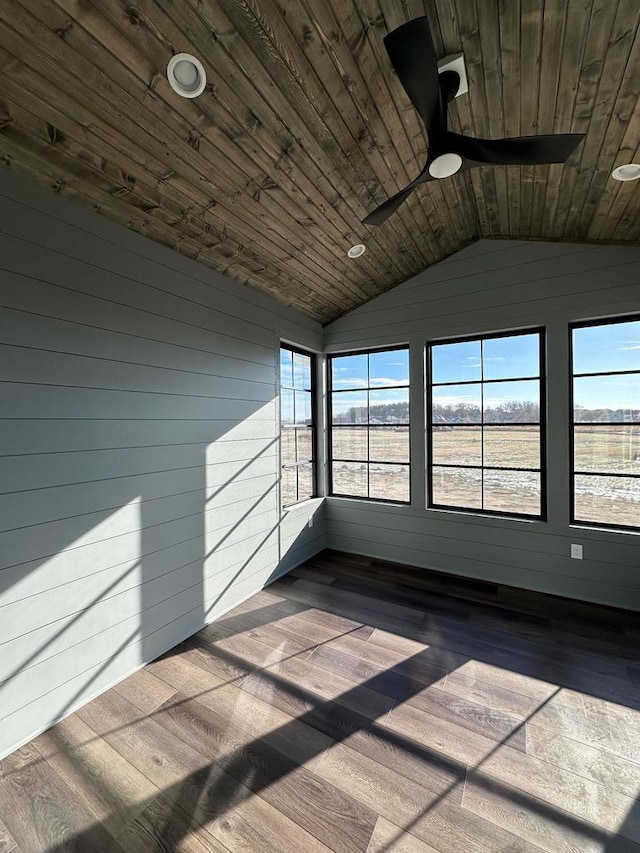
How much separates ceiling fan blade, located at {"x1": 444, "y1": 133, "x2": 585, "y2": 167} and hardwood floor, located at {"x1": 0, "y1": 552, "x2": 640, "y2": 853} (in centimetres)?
270

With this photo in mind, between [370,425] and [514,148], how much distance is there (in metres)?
2.99

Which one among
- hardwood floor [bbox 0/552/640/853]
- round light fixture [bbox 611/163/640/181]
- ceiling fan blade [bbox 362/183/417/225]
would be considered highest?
round light fixture [bbox 611/163/640/181]

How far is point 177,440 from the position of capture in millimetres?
2643

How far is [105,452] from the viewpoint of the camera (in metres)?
2.19

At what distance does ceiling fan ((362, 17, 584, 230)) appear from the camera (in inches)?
51.1

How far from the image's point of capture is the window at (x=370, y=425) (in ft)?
13.5

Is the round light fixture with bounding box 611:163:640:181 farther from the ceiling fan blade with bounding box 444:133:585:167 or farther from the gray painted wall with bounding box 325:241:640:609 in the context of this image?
the ceiling fan blade with bounding box 444:133:585:167

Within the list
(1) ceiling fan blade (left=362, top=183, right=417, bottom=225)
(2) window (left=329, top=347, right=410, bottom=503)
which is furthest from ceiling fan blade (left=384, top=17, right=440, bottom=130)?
(2) window (left=329, top=347, right=410, bottom=503)

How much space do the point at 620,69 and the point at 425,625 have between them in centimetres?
340

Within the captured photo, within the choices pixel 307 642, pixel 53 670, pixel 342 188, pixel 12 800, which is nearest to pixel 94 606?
pixel 53 670

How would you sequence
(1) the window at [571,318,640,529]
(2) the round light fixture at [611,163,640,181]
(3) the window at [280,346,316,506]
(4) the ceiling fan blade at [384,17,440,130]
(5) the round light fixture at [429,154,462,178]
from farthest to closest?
(3) the window at [280,346,316,506], (1) the window at [571,318,640,529], (2) the round light fixture at [611,163,640,181], (5) the round light fixture at [429,154,462,178], (4) the ceiling fan blade at [384,17,440,130]

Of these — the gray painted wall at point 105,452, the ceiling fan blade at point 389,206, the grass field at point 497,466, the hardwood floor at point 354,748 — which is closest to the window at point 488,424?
the grass field at point 497,466

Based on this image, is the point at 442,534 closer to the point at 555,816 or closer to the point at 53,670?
the point at 555,816

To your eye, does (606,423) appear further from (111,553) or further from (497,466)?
(111,553)
